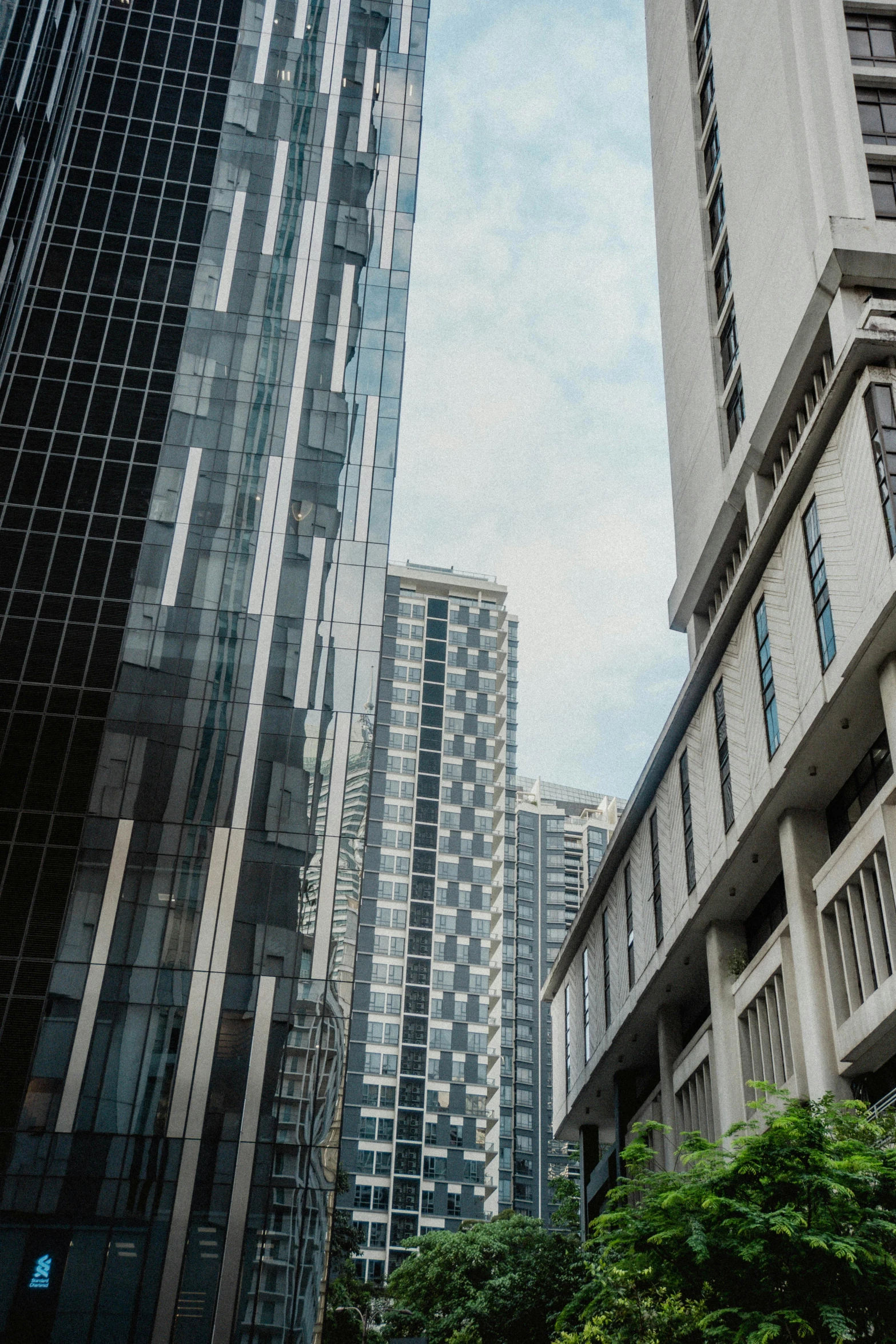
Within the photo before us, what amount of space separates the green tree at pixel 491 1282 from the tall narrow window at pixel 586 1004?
913cm

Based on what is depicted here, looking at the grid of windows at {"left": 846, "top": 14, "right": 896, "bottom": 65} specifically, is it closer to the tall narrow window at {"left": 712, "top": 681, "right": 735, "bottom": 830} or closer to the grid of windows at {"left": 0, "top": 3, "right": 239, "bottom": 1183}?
the tall narrow window at {"left": 712, "top": 681, "right": 735, "bottom": 830}

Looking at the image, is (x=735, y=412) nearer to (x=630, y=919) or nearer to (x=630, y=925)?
(x=630, y=919)

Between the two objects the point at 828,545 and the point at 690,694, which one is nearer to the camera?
the point at 828,545

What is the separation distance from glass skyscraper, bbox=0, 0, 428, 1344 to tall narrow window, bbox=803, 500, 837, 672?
16.9 meters

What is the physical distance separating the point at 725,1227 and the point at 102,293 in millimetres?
46135

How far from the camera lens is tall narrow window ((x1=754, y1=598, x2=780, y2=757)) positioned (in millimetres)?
36031

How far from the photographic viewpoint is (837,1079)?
32.1 m

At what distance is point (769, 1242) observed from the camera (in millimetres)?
17672

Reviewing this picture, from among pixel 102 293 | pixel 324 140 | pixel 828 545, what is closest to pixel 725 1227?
pixel 828 545

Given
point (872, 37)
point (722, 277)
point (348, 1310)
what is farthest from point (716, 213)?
Answer: point (348, 1310)

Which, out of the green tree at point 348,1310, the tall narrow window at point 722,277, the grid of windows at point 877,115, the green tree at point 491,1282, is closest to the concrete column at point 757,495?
the grid of windows at point 877,115

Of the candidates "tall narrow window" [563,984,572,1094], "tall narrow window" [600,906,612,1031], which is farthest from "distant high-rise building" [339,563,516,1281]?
"tall narrow window" [600,906,612,1031]

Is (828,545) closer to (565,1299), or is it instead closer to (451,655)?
(565,1299)

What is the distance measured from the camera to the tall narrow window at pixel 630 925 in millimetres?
50938
